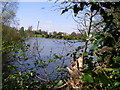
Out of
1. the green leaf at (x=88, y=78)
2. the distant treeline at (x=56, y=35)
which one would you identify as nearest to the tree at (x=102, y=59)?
the green leaf at (x=88, y=78)

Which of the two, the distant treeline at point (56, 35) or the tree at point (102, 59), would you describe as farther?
the distant treeline at point (56, 35)

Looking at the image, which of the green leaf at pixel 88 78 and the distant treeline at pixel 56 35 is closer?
the green leaf at pixel 88 78

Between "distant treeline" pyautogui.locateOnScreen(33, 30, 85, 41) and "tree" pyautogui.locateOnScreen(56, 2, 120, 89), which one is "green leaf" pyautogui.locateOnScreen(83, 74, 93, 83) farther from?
"distant treeline" pyautogui.locateOnScreen(33, 30, 85, 41)

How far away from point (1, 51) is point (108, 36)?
8.23 ft

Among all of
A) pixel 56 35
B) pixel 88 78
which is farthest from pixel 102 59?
pixel 56 35

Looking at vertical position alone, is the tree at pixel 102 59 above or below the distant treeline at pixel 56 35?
below

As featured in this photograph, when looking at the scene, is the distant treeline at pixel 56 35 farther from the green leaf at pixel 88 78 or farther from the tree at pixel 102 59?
the green leaf at pixel 88 78

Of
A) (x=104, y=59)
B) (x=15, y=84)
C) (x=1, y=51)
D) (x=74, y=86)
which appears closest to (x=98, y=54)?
(x=104, y=59)

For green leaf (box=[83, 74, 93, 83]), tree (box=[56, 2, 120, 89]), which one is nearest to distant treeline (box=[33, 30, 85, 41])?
tree (box=[56, 2, 120, 89])

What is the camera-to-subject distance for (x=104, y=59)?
76 centimetres

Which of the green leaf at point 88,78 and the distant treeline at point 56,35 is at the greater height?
the distant treeline at point 56,35

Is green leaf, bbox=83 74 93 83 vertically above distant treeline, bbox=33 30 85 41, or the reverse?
distant treeline, bbox=33 30 85 41

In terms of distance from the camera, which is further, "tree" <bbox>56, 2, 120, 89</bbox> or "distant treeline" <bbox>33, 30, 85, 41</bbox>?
"distant treeline" <bbox>33, 30, 85, 41</bbox>

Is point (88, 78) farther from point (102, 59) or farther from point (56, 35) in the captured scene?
point (56, 35)
